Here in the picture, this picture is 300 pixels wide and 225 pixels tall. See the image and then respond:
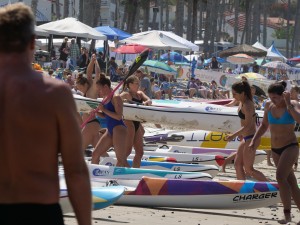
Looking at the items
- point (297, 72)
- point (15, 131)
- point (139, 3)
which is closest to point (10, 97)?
point (15, 131)

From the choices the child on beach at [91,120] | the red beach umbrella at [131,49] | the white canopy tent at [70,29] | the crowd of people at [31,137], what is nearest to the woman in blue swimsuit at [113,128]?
the child on beach at [91,120]

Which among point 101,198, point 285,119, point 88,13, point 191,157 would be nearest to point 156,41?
point 88,13

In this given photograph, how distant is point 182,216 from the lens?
30.2 ft

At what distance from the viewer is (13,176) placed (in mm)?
3508

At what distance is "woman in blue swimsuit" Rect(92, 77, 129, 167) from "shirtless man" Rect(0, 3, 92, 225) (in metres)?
7.35

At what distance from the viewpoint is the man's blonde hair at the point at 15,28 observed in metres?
3.50

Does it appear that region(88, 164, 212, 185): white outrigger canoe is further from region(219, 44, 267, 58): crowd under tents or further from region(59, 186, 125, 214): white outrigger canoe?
region(219, 44, 267, 58): crowd under tents

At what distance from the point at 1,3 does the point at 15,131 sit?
165ft

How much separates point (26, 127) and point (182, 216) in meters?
5.89

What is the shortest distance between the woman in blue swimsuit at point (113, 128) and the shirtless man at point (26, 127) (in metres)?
7.35

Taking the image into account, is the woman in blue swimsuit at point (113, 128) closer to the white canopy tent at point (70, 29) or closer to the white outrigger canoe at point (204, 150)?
the white outrigger canoe at point (204, 150)

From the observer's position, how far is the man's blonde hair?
11.5 feet

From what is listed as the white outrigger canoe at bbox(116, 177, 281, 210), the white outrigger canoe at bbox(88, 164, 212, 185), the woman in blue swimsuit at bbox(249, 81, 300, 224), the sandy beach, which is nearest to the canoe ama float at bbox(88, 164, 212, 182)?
→ the white outrigger canoe at bbox(88, 164, 212, 185)

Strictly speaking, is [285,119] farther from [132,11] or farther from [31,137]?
[132,11]
